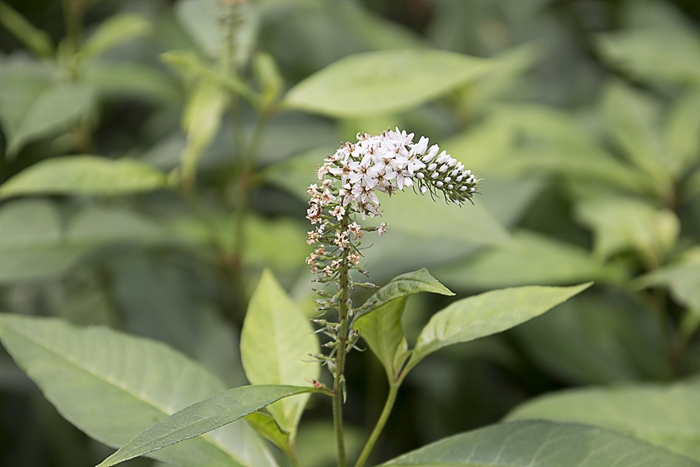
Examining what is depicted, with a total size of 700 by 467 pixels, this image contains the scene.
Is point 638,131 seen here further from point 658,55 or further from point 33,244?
point 33,244

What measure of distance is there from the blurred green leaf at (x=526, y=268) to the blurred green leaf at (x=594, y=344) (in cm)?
14

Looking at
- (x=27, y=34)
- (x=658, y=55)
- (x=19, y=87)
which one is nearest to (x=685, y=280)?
(x=658, y=55)

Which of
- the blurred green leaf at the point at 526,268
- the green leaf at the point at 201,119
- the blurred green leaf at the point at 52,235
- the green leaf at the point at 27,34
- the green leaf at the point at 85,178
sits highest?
the green leaf at the point at 27,34

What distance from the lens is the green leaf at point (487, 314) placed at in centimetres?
57

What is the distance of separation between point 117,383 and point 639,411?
0.62m

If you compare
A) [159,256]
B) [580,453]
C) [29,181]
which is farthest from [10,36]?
[580,453]

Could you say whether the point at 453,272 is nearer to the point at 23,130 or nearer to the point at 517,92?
the point at 23,130

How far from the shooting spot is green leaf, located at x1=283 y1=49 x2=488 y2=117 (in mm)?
1024

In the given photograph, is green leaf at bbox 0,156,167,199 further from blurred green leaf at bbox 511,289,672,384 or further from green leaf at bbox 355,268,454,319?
blurred green leaf at bbox 511,289,672,384

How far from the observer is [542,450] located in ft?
1.94

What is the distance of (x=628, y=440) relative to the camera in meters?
0.59

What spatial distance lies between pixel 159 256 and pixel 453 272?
0.67m

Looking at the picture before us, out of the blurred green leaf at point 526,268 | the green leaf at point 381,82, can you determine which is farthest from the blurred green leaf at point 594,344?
the green leaf at point 381,82

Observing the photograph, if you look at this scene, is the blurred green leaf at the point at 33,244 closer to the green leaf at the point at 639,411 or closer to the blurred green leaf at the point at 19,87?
the blurred green leaf at the point at 19,87
